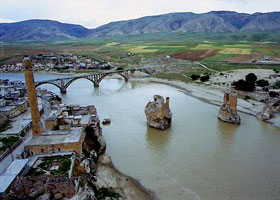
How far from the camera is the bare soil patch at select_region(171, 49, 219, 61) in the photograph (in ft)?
438

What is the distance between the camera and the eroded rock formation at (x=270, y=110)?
4444 cm

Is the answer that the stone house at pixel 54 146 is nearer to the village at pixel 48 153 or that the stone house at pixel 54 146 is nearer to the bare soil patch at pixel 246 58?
the village at pixel 48 153

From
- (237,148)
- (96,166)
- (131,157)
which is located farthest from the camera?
(237,148)

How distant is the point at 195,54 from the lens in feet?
457

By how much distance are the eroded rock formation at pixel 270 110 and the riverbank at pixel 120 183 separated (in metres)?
29.8

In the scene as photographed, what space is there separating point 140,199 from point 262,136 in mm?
24478

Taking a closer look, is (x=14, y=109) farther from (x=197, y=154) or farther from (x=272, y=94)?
(x=272, y=94)

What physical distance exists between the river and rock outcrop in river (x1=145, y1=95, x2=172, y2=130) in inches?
41.5

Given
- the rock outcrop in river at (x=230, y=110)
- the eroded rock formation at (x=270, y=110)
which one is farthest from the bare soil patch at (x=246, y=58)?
the rock outcrop in river at (x=230, y=110)

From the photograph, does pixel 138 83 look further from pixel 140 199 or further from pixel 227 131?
pixel 140 199

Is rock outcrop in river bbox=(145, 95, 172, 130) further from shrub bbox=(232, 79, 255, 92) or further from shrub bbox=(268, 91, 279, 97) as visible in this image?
shrub bbox=(232, 79, 255, 92)

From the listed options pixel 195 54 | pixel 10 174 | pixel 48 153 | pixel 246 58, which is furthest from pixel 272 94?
pixel 195 54

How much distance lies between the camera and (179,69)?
10725 cm

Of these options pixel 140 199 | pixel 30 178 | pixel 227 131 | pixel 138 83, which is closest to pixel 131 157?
pixel 140 199
